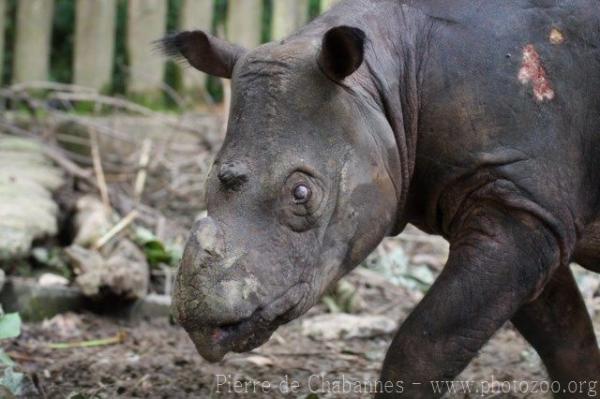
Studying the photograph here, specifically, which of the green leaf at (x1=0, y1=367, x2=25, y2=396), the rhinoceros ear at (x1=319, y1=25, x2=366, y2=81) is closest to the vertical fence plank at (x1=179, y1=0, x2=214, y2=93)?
the green leaf at (x1=0, y1=367, x2=25, y2=396)

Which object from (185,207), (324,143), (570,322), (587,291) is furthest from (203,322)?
(185,207)

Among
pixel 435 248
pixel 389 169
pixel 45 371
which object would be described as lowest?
pixel 435 248

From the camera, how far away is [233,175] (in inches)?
132

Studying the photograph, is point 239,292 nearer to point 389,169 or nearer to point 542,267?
point 389,169

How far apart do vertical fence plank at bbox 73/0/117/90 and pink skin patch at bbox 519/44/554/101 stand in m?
5.33

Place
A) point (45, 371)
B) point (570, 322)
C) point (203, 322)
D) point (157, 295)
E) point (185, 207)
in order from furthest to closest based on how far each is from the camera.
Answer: point (185, 207) < point (157, 295) < point (45, 371) < point (570, 322) < point (203, 322)

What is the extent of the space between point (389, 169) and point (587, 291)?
2935 millimetres

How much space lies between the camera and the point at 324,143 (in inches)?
138

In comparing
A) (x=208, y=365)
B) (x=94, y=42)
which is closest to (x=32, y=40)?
(x=94, y=42)

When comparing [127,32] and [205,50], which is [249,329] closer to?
[205,50]

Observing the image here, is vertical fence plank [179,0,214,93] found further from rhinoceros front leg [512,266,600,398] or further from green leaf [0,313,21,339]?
rhinoceros front leg [512,266,600,398]

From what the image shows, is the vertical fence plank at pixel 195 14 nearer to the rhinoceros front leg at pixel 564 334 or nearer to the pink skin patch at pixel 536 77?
the rhinoceros front leg at pixel 564 334

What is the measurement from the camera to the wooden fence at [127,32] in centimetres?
845

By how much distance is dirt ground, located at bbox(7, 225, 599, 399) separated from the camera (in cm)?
464
